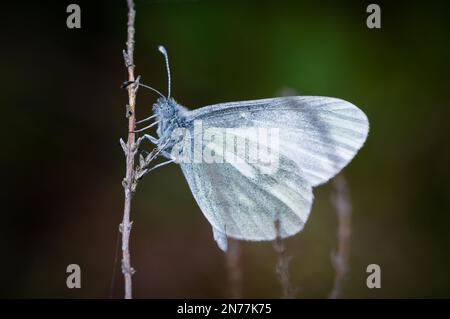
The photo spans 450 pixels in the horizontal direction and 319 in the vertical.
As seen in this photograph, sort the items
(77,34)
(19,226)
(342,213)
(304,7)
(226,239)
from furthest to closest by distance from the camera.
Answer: (304,7)
(77,34)
(19,226)
(226,239)
(342,213)

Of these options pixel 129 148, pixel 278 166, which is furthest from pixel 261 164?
pixel 129 148

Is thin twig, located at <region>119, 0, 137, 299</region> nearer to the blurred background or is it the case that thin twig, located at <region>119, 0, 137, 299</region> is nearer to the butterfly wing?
the butterfly wing

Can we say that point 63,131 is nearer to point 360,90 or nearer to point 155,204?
point 155,204

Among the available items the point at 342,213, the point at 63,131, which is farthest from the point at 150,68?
the point at 342,213

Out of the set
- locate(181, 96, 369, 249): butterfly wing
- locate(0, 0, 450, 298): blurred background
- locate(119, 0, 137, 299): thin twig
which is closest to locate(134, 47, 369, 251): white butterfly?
locate(181, 96, 369, 249): butterfly wing

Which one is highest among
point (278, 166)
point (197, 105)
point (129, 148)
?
point (197, 105)

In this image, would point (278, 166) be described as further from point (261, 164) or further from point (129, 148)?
point (129, 148)
